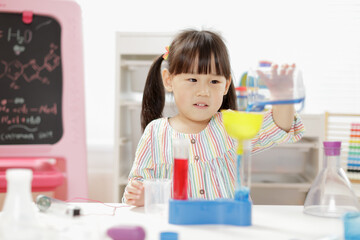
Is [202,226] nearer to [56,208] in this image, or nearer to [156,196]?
[156,196]

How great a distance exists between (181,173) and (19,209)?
29 cm

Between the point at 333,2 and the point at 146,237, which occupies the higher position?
the point at 333,2

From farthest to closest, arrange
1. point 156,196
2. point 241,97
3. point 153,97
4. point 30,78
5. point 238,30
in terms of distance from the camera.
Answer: point 238,30, point 241,97, point 30,78, point 153,97, point 156,196

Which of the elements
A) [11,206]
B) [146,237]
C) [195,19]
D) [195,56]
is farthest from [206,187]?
[195,19]

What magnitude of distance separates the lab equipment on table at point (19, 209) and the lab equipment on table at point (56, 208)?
0.54ft

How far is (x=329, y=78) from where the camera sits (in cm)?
258

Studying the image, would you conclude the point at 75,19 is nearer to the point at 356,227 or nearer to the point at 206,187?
the point at 206,187

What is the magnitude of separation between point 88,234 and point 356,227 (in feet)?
1.40

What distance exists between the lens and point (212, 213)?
0.83 metres

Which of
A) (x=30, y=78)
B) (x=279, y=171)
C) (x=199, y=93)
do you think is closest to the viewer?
(x=199, y=93)

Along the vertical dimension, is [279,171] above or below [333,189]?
below

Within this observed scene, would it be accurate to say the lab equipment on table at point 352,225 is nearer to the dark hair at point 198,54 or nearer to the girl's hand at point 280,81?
the girl's hand at point 280,81

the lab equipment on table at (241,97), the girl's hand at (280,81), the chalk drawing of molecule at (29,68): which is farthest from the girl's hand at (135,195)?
the lab equipment on table at (241,97)

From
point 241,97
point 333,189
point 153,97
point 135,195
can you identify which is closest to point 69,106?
point 153,97
